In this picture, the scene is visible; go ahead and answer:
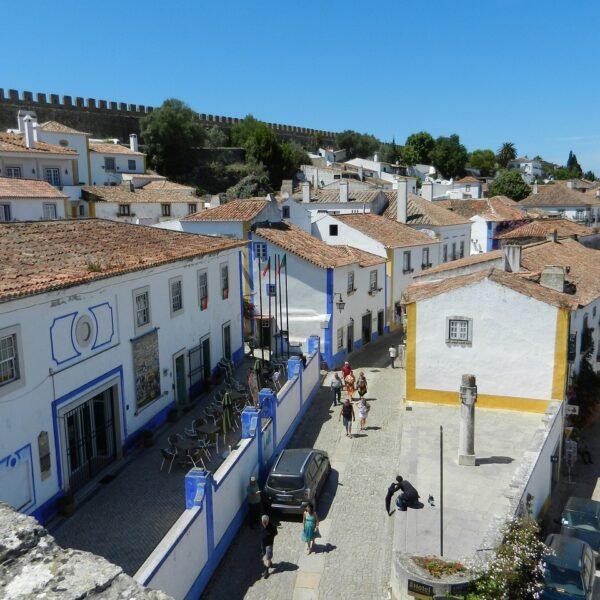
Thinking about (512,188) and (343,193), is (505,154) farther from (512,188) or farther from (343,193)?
(343,193)

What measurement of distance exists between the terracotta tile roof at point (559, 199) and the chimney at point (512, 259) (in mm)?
47428

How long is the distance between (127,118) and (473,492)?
213 feet

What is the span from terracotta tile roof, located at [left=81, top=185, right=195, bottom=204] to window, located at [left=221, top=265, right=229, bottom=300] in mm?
23570

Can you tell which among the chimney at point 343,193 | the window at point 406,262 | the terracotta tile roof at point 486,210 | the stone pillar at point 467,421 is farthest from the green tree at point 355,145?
the stone pillar at point 467,421

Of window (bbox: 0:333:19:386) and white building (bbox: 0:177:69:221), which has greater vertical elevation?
white building (bbox: 0:177:69:221)

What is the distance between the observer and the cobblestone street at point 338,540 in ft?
40.9

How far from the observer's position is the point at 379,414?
22.6 metres

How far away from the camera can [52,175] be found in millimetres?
45188

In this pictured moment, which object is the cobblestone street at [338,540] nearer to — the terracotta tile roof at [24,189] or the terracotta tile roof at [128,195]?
the terracotta tile roof at [24,189]

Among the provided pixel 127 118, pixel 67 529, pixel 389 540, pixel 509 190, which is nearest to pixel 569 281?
pixel 389 540

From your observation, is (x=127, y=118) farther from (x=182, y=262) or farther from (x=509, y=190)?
(x=182, y=262)

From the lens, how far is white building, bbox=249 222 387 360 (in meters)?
28.4

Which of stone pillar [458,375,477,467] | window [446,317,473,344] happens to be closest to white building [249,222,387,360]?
window [446,317,473,344]

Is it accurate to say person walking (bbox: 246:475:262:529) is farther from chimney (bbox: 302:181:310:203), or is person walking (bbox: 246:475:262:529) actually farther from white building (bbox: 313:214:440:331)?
chimney (bbox: 302:181:310:203)
